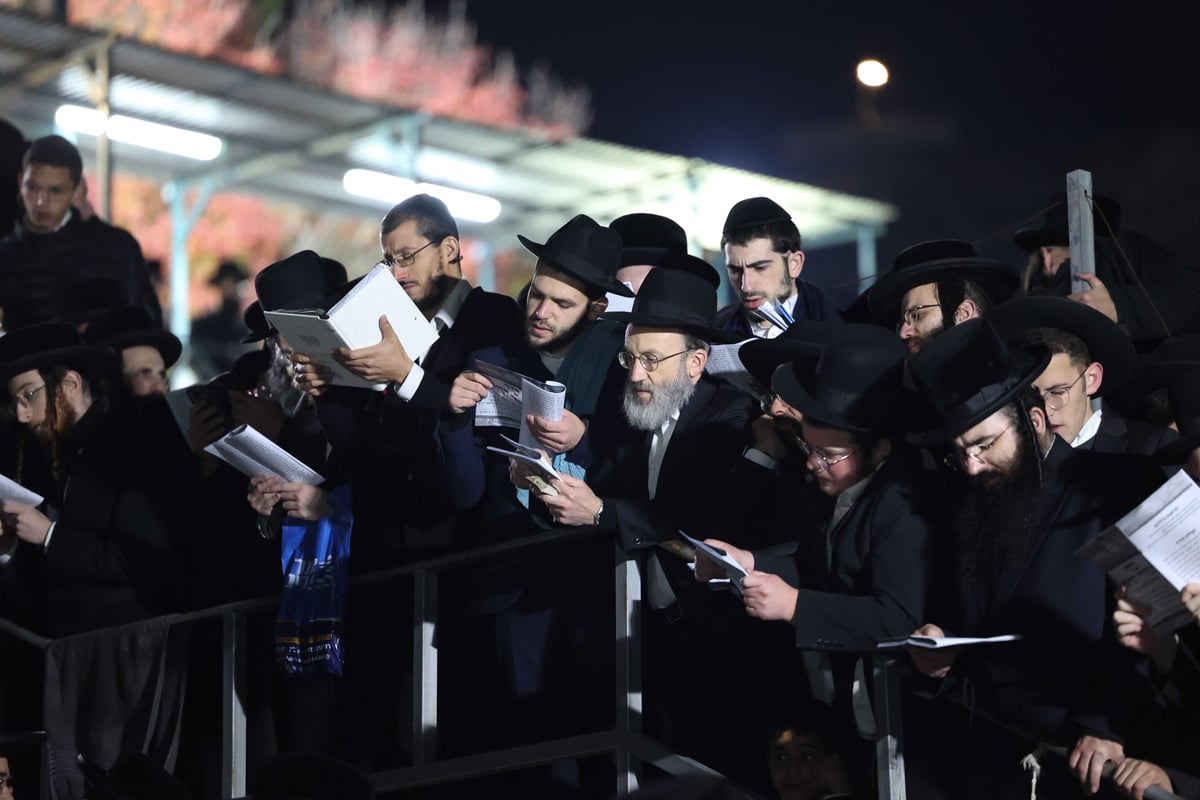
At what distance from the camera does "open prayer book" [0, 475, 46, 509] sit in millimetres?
6379

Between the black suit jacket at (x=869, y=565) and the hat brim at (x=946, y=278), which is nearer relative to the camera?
the black suit jacket at (x=869, y=565)

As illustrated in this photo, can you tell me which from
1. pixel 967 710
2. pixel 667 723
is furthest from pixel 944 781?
pixel 667 723

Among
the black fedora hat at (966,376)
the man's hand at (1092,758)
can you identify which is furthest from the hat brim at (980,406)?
the man's hand at (1092,758)

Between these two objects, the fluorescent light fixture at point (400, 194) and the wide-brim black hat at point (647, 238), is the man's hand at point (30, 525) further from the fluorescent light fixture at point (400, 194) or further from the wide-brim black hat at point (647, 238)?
the fluorescent light fixture at point (400, 194)

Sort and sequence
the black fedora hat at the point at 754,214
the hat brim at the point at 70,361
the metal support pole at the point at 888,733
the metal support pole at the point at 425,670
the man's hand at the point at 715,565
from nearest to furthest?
the metal support pole at the point at 888,733, the man's hand at the point at 715,565, the metal support pole at the point at 425,670, the black fedora hat at the point at 754,214, the hat brim at the point at 70,361

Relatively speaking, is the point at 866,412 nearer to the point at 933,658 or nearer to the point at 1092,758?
the point at 933,658

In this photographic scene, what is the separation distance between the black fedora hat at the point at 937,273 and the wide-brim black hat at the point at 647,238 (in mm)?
1065

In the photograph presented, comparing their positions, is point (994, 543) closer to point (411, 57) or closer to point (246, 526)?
point (246, 526)

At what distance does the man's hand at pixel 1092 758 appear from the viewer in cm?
382

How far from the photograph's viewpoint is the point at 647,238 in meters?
6.29

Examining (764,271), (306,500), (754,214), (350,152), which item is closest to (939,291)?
(764,271)

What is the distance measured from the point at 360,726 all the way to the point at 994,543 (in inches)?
103

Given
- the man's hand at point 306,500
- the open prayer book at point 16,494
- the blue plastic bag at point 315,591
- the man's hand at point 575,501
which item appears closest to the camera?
the man's hand at point 575,501

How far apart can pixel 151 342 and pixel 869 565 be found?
13.7 ft
